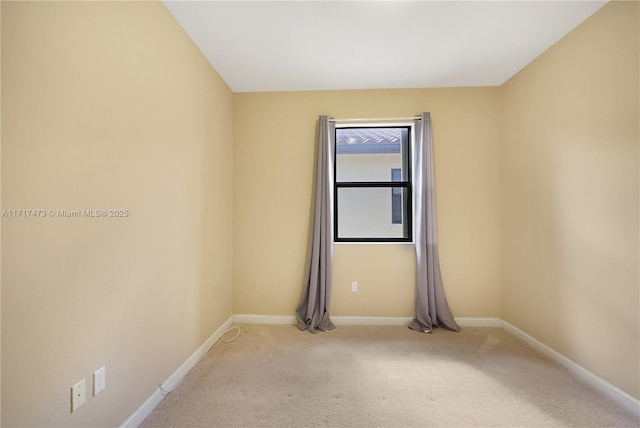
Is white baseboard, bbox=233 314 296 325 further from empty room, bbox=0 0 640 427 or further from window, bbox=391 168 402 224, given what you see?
window, bbox=391 168 402 224

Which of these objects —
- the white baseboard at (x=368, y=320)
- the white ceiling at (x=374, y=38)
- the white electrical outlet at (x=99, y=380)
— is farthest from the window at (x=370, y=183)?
the white electrical outlet at (x=99, y=380)

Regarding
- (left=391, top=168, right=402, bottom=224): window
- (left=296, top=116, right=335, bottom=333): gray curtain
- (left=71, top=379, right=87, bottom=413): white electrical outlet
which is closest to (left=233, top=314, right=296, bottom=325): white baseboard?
(left=296, top=116, right=335, bottom=333): gray curtain

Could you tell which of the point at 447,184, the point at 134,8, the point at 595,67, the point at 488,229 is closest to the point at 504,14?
the point at 595,67

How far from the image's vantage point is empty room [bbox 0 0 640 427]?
1090 mm

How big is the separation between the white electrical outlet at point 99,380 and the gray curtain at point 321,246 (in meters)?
1.76

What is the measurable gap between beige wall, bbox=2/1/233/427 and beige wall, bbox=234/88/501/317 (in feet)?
2.89

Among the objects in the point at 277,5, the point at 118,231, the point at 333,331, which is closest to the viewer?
the point at 118,231

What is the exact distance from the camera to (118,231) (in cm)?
135

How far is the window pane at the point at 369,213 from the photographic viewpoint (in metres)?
3.04

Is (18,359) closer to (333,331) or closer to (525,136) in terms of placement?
(333,331)

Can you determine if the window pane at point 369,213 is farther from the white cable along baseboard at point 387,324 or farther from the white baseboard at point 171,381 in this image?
the white baseboard at point 171,381

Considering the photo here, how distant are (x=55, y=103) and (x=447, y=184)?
306 cm

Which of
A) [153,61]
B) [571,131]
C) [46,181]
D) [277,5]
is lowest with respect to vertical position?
[46,181]

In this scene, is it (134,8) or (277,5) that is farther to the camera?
(277,5)
